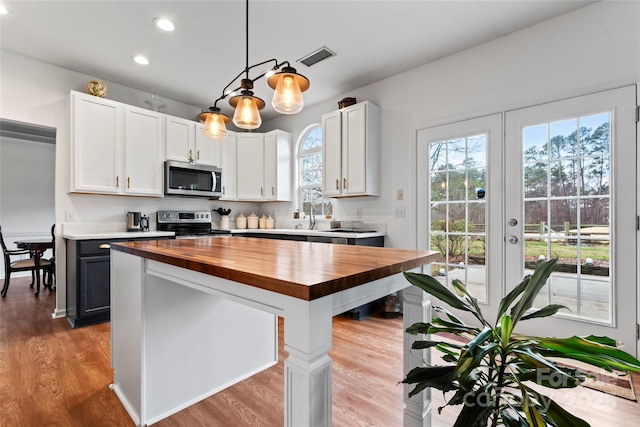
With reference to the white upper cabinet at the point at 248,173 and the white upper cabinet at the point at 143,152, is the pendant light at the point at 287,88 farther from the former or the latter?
the white upper cabinet at the point at 248,173

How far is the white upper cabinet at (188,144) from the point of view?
151 inches

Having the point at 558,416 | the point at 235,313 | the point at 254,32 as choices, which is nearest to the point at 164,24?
the point at 254,32

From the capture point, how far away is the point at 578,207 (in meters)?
2.33

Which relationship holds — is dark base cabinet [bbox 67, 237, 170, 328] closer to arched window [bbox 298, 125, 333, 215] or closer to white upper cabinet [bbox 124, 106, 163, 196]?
white upper cabinet [bbox 124, 106, 163, 196]

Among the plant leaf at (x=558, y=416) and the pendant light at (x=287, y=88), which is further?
the pendant light at (x=287, y=88)

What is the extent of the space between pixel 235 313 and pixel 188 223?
270 centimetres

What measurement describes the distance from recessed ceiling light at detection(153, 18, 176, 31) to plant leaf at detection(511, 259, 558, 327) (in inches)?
121

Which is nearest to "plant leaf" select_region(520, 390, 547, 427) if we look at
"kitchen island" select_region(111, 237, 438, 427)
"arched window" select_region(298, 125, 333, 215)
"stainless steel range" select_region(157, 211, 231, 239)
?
"kitchen island" select_region(111, 237, 438, 427)

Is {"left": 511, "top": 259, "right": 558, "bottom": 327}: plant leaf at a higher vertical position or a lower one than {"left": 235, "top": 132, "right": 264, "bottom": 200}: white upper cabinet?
lower

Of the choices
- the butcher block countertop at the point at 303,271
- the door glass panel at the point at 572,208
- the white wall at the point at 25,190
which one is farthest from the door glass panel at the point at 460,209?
the white wall at the point at 25,190

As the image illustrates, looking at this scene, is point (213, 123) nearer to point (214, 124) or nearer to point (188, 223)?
point (214, 124)

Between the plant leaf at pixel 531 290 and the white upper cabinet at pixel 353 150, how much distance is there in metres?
2.54

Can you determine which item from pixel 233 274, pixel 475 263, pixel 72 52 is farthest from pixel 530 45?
pixel 72 52

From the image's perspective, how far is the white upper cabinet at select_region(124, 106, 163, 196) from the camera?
349 centimetres
